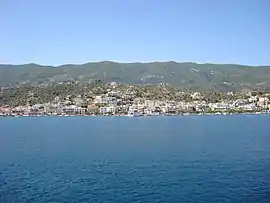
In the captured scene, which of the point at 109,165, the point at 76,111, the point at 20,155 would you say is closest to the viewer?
the point at 109,165

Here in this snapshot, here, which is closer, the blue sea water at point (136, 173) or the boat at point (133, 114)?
the blue sea water at point (136, 173)

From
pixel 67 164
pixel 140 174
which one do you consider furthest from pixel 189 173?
pixel 67 164

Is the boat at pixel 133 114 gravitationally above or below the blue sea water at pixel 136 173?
above

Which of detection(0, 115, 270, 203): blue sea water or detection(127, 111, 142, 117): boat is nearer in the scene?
detection(0, 115, 270, 203): blue sea water

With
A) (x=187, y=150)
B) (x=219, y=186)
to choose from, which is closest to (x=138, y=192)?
(x=219, y=186)

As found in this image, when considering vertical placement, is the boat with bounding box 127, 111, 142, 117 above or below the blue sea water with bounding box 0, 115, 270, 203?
above

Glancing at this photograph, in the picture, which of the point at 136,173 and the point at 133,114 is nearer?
the point at 136,173

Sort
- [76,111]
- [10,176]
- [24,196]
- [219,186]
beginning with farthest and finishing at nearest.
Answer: [76,111] → [10,176] → [219,186] → [24,196]

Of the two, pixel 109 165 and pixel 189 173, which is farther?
pixel 109 165

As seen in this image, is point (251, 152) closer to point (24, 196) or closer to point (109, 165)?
point (109, 165)

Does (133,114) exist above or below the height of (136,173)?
above
